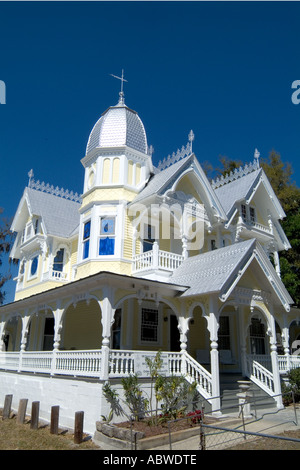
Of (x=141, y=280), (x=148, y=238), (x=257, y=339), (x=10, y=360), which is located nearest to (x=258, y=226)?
(x=257, y=339)

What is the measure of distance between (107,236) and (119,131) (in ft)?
19.8

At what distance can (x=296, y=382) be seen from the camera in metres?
16.3

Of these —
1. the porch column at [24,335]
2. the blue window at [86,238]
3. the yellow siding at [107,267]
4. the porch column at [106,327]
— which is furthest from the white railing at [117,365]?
the porch column at [24,335]

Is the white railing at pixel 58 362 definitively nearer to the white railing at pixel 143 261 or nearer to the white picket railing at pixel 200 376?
the white picket railing at pixel 200 376

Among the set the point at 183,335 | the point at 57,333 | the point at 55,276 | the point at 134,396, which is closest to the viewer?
the point at 134,396

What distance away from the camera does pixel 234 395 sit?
542 inches

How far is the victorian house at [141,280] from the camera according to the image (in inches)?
512

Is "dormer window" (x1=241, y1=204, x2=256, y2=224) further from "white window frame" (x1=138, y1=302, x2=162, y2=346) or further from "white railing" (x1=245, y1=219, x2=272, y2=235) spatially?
"white window frame" (x1=138, y1=302, x2=162, y2=346)

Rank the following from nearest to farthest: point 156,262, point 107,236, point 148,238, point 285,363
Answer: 1. point 156,262
2. point 285,363
3. point 107,236
4. point 148,238

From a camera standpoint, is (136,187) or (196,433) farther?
(136,187)

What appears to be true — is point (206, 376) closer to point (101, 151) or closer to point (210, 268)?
point (210, 268)

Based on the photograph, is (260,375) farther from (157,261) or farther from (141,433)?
(141,433)

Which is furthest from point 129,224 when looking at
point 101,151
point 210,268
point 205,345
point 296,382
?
Answer: point 296,382
